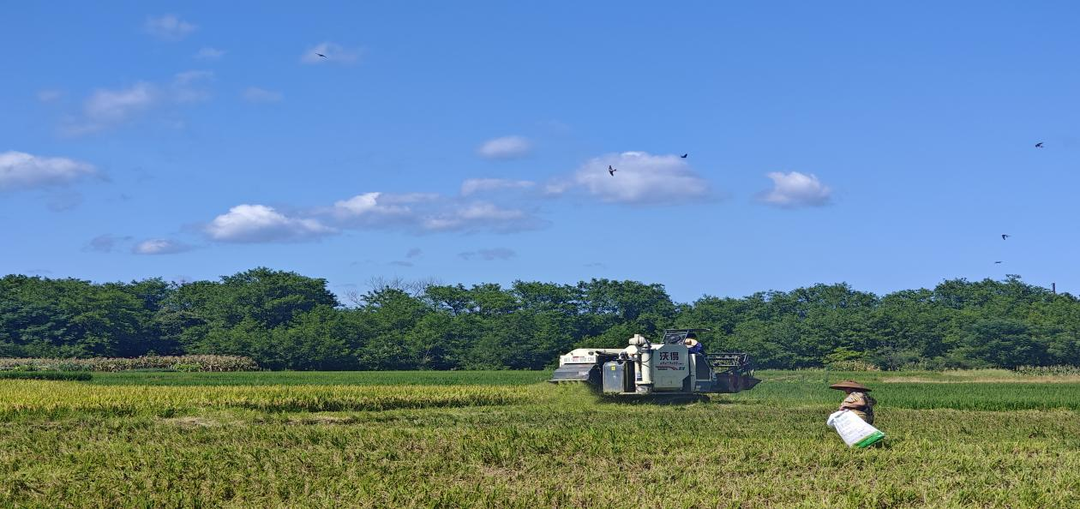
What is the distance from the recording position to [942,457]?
55.6ft

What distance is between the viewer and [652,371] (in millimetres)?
36531

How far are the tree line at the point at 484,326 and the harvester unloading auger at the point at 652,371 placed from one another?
2114 inches

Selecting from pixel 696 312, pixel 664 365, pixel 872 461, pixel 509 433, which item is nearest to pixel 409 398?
pixel 664 365

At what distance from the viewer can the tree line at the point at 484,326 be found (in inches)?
3986

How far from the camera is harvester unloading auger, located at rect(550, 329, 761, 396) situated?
3647 centimetres

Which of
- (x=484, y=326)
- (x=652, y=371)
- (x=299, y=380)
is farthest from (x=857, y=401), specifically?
(x=484, y=326)

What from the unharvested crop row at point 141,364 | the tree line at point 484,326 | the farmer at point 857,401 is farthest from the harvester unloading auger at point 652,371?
the unharvested crop row at point 141,364

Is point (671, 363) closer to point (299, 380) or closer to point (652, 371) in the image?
point (652, 371)

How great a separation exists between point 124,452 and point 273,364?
87.4 meters

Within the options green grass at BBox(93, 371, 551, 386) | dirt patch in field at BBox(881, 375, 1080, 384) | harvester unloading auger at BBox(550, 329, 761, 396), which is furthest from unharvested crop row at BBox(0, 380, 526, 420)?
dirt patch in field at BBox(881, 375, 1080, 384)

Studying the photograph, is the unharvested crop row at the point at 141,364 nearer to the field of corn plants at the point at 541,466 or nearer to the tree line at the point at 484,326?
the tree line at the point at 484,326

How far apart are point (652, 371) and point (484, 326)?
7663 cm

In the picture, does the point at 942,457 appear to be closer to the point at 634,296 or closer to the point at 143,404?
the point at 143,404

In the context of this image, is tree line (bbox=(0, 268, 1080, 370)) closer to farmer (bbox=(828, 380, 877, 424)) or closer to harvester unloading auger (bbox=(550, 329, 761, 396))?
harvester unloading auger (bbox=(550, 329, 761, 396))
